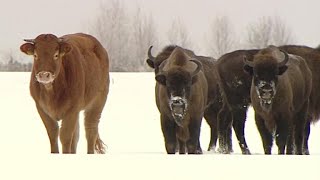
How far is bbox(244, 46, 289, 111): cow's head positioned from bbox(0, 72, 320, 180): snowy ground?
5.73 ft

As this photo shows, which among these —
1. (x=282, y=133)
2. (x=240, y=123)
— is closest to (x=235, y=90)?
(x=240, y=123)

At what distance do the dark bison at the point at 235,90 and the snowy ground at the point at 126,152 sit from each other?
65cm

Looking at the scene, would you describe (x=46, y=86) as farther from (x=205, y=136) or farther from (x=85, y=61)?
(x=205, y=136)

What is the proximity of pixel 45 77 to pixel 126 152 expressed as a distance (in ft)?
21.4

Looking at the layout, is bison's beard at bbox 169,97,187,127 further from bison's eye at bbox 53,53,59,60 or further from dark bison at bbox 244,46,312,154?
bison's eye at bbox 53,53,59,60

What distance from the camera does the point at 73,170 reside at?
21.6ft

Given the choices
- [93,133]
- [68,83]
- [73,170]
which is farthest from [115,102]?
[73,170]

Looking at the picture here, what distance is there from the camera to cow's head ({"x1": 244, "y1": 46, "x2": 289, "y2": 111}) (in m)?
12.6

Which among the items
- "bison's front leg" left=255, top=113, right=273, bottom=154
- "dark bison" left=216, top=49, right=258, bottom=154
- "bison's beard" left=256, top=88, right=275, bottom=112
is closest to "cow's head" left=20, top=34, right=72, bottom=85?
"bison's beard" left=256, top=88, right=275, bottom=112

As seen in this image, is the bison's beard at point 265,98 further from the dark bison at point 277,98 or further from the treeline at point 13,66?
the treeline at point 13,66

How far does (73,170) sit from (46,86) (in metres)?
4.02

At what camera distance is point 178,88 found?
1250 centimetres

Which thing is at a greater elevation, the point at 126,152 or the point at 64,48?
the point at 64,48

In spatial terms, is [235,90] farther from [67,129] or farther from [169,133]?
[67,129]
